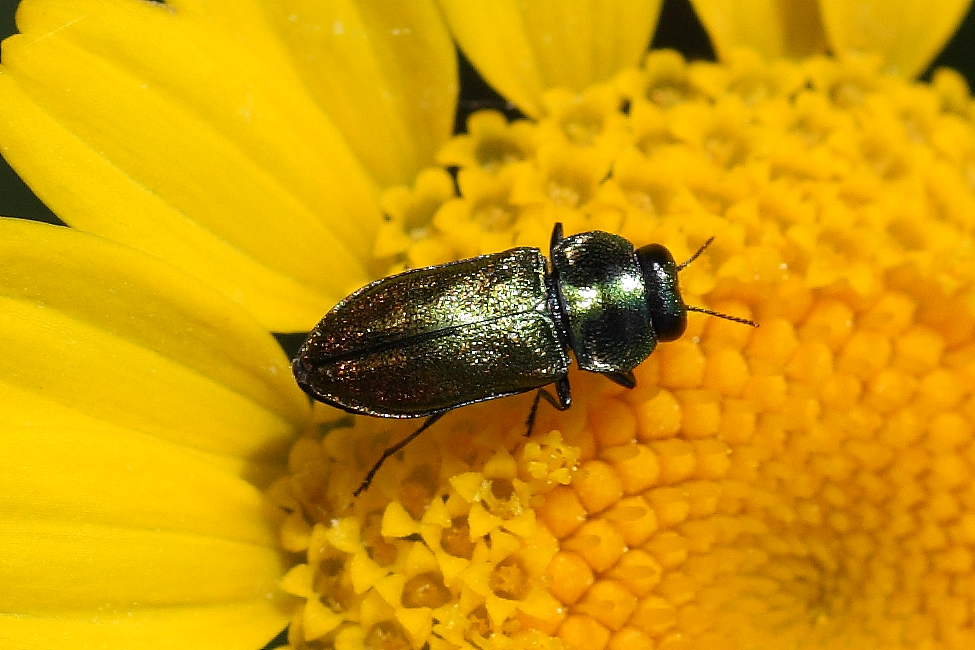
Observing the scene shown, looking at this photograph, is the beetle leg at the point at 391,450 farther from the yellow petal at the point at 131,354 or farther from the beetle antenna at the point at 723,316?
the beetle antenna at the point at 723,316

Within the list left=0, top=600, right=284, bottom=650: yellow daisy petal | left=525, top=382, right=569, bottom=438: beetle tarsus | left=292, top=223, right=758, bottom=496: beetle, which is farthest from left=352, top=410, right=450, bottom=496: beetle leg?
left=0, top=600, right=284, bottom=650: yellow daisy petal

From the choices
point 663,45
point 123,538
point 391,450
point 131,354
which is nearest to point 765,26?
point 663,45

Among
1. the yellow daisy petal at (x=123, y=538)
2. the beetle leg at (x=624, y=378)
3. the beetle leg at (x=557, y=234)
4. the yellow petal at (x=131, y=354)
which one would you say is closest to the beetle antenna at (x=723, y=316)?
the beetle leg at (x=624, y=378)

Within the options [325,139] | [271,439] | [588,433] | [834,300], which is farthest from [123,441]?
[834,300]

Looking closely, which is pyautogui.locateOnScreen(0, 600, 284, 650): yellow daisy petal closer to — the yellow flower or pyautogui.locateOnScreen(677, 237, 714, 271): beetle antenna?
the yellow flower

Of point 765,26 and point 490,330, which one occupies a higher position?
point 765,26

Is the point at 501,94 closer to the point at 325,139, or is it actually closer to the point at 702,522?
the point at 325,139

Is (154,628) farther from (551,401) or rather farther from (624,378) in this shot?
(624,378)
